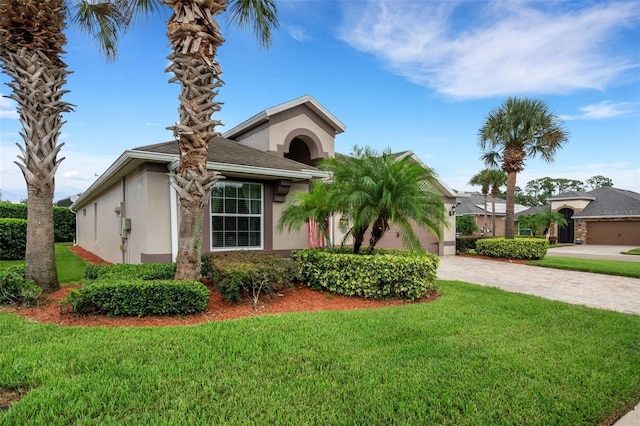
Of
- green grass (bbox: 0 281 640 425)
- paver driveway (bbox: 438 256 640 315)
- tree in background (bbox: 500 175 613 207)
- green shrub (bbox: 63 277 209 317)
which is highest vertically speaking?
tree in background (bbox: 500 175 613 207)

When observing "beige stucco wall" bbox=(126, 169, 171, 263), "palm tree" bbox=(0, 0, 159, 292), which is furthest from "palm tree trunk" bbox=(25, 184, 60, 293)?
"beige stucco wall" bbox=(126, 169, 171, 263)

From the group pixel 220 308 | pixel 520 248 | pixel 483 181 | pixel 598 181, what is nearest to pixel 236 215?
pixel 220 308

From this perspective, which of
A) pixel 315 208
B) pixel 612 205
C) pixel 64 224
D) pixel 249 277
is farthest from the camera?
pixel 612 205

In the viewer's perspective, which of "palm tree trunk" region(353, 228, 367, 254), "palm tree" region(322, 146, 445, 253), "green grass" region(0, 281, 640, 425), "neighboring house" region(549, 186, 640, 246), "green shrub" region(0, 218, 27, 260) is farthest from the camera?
"neighboring house" region(549, 186, 640, 246)

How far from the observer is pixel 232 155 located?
10.1 meters

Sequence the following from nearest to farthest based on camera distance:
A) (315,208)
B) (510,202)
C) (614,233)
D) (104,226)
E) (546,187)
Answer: (315,208) < (104,226) < (510,202) < (614,233) < (546,187)

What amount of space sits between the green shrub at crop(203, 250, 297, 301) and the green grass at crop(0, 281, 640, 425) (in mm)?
1004

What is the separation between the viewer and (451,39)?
1147cm

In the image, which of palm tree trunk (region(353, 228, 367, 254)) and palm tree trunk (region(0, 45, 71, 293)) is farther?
palm tree trunk (region(353, 228, 367, 254))

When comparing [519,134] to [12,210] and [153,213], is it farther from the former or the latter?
[12,210]

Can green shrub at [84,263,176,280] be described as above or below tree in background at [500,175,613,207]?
below

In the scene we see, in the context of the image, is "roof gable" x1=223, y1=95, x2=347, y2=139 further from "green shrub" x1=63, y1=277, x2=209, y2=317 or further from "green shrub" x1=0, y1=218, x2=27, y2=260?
"green shrub" x1=0, y1=218, x2=27, y2=260

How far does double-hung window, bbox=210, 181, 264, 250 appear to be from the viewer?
9.80 m

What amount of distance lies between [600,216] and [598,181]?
160ft
